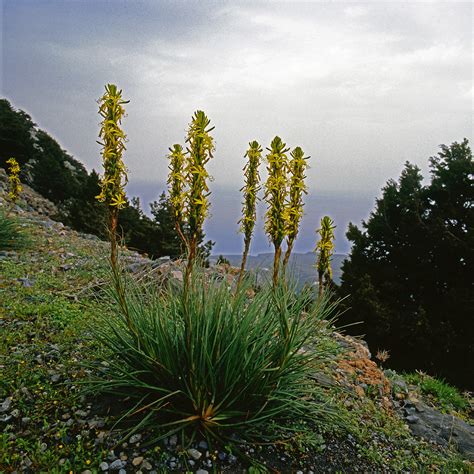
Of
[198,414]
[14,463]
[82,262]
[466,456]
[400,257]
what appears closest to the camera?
[14,463]

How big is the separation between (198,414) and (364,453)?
171 cm

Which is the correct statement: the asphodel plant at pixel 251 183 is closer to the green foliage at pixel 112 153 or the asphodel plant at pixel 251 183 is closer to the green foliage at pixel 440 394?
the green foliage at pixel 112 153

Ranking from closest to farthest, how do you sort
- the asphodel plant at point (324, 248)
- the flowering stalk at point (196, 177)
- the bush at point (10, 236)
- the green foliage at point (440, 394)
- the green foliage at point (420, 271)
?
the flowering stalk at point (196, 177)
the asphodel plant at point (324, 248)
the green foliage at point (440, 394)
the bush at point (10, 236)
the green foliage at point (420, 271)

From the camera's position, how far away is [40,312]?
640cm

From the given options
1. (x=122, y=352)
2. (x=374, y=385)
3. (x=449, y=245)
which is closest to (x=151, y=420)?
(x=122, y=352)

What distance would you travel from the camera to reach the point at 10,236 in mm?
11086

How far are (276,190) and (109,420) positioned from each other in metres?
2.48

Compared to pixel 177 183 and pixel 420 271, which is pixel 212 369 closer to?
pixel 177 183

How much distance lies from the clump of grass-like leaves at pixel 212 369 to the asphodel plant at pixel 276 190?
1.87 ft

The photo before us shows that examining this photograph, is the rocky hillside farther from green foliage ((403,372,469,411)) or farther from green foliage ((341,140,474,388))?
green foliage ((341,140,474,388))

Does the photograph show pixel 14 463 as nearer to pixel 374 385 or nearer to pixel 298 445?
pixel 298 445

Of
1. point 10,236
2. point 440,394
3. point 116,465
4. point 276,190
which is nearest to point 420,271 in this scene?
point 440,394

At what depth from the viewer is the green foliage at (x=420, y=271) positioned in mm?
15656

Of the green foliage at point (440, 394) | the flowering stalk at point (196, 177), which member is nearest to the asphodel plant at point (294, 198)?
the flowering stalk at point (196, 177)
